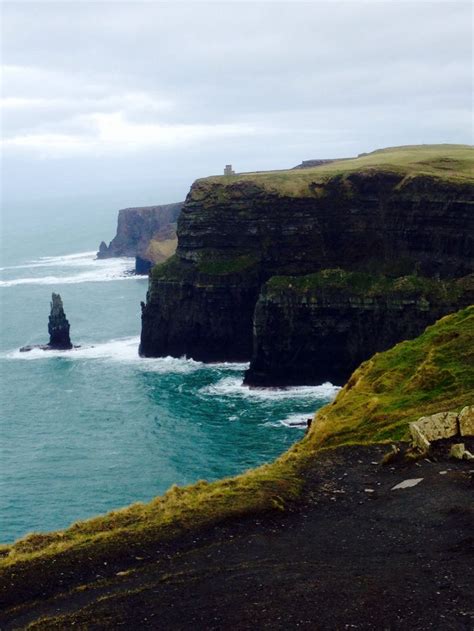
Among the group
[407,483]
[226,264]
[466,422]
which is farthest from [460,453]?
[226,264]

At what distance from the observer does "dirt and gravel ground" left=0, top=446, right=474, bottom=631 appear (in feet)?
66.9

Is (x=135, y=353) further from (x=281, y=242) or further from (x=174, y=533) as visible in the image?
(x=174, y=533)

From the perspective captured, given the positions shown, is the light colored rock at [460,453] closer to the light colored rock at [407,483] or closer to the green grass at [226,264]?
the light colored rock at [407,483]

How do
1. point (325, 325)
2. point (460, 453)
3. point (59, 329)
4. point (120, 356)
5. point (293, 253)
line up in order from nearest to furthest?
point (460, 453) < point (325, 325) < point (293, 253) < point (120, 356) < point (59, 329)

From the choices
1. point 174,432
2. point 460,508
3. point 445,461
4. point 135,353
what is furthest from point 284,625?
point 135,353

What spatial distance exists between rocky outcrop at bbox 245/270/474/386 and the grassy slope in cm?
4941

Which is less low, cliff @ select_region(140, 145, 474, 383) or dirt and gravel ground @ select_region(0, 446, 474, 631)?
cliff @ select_region(140, 145, 474, 383)

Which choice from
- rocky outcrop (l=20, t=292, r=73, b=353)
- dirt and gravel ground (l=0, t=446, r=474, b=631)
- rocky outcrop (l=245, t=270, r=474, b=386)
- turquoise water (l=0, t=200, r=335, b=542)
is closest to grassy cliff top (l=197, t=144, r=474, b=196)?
rocky outcrop (l=245, t=270, r=474, b=386)

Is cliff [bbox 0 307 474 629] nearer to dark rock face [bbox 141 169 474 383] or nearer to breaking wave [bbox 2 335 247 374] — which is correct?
dark rock face [bbox 141 169 474 383]

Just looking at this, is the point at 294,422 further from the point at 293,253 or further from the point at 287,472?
the point at 287,472

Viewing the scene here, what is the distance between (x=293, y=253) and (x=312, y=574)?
93917mm

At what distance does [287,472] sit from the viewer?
30.7m

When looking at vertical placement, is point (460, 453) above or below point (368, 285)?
below

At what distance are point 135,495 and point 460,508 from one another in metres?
41.5
